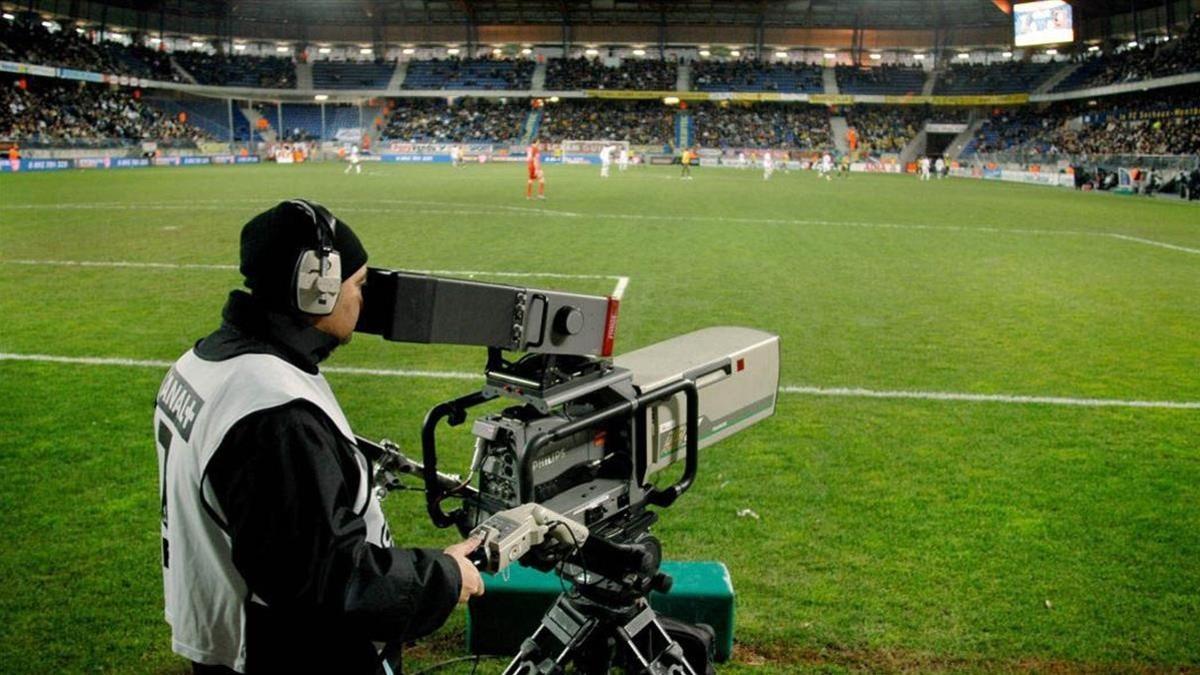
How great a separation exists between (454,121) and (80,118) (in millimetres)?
27719

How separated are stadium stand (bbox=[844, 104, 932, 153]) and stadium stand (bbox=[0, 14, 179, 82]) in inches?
2079

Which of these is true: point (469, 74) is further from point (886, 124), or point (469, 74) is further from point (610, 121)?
point (886, 124)

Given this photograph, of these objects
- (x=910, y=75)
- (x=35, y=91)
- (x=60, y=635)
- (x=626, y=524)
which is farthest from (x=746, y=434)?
(x=910, y=75)

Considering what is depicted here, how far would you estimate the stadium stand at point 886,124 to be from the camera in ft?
222

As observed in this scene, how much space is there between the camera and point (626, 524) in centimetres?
269

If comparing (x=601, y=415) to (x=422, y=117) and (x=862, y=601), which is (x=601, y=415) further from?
(x=422, y=117)

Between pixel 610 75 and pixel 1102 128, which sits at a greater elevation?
pixel 610 75

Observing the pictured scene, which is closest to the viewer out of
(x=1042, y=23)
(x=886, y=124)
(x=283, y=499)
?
(x=283, y=499)

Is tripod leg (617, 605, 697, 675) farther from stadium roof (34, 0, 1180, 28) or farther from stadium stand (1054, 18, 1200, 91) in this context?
stadium roof (34, 0, 1180, 28)

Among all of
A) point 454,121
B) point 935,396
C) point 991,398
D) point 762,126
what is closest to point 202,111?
point 454,121

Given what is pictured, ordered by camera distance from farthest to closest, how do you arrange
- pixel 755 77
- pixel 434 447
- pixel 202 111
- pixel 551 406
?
pixel 755 77
pixel 202 111
pixel 434 447
pixel 551 406

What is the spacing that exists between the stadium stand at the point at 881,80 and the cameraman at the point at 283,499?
7559cm

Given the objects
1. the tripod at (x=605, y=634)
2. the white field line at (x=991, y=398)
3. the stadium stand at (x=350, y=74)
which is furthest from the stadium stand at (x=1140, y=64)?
the tripod at (x=605, y=634)

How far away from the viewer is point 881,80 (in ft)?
240
